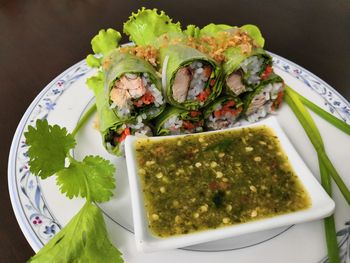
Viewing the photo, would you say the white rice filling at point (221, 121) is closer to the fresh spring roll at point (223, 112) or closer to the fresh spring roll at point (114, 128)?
the fresh spring roll at point (223, 112)

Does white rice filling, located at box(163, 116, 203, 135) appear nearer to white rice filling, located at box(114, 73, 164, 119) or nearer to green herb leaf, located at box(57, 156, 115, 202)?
white rice filling, located at box(114, 73, 164, 119)

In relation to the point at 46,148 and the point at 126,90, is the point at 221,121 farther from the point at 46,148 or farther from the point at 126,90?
the point at 46,148

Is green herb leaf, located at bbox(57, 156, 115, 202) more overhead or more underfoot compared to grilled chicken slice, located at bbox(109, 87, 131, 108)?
more underfoot

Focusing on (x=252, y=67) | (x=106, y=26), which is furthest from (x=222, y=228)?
(x=106, y=26)

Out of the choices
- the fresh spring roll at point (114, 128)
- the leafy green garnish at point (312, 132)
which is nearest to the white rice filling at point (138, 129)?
the fresh spring roll at point (114, 128)

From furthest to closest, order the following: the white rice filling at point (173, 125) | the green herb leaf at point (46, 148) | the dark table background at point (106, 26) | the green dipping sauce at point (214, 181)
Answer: the dark table background at point (106, 26), the white rice filling at point (173, 125), the green herb leaf at point (46, 148), the green dipping sauce at point (214, 181)

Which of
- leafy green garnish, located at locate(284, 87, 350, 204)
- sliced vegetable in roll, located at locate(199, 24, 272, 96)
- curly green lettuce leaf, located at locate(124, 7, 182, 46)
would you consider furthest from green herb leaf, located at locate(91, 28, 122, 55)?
leafy green garnish, located at locate(284, 87, 350, 204)
